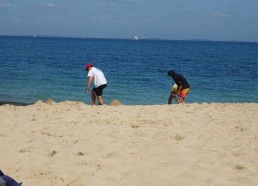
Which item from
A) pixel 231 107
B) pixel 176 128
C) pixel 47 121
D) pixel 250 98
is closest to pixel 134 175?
pixel 176 128

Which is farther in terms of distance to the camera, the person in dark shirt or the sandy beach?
the person in dark shirt

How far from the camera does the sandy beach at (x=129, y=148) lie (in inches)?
206

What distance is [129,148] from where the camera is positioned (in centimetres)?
641

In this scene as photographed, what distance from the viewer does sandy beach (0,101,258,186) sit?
206 inches

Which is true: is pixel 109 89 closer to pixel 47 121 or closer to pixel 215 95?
pixel 215 95

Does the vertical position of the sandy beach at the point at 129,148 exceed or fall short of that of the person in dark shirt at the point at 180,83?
it falls short

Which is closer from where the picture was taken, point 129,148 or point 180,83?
point 129,148

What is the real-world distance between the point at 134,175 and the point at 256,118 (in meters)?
4.87

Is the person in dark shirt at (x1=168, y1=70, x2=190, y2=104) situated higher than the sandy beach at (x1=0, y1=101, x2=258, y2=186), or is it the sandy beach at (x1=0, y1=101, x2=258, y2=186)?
the person in dark shirt at (x1=168, y1=70, x2=190, y2=104)

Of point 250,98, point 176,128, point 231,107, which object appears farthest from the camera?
point 250,98

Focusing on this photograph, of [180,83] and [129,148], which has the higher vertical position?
[180,83]

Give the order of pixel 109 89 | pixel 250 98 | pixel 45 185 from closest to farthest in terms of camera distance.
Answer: pixel 45 185, pixel 250 98, pixel 109 89

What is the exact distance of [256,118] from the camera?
9.02 m

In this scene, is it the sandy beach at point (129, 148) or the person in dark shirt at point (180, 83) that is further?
the person in dark shirt at point (180, 83)
